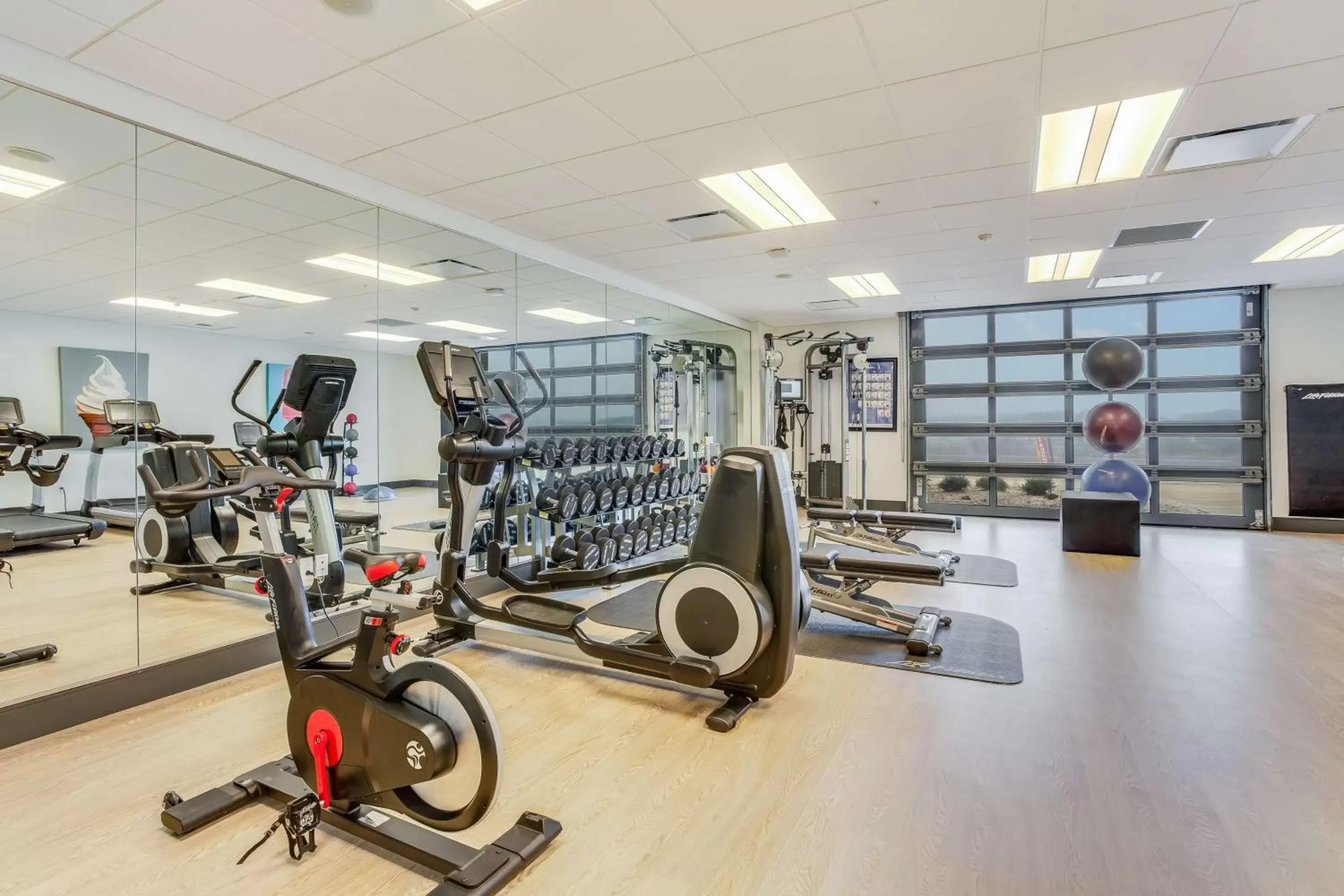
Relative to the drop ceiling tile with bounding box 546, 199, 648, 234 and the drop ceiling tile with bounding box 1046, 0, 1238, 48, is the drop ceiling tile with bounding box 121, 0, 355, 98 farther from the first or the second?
the drop ceiling tile with bounding box 1046, 0, 1238, 48

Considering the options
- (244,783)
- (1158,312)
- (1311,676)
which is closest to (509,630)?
(244,783)

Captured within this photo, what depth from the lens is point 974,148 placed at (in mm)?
3648

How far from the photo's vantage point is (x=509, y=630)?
11.1ft

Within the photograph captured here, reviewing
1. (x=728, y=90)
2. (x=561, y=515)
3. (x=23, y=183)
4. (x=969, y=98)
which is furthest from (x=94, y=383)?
(x=969, y=98)

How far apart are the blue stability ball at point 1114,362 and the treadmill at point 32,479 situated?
830cm

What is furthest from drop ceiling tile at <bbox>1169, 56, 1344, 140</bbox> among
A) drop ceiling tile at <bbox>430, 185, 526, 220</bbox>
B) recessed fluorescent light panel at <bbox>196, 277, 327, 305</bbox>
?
recessed fluorescent light panel at <bbox>196, 277, 327, 305</bbox>

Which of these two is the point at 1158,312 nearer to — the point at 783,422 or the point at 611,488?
the point at 783,422

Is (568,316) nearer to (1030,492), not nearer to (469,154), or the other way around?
(469,154)

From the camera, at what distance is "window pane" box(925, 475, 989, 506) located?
343 inches

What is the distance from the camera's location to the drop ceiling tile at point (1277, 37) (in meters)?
2.45

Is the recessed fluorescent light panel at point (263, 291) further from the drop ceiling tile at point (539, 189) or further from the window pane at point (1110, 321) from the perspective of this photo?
the window pane at point (1110, 321)

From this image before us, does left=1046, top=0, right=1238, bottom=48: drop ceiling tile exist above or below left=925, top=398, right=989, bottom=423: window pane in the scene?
above

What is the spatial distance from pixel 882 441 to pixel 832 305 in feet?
7.33

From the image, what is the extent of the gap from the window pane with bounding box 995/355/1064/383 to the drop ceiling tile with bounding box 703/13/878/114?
662 cm
